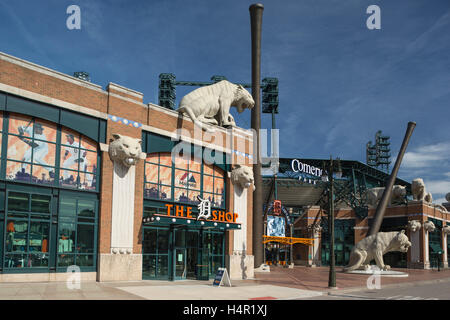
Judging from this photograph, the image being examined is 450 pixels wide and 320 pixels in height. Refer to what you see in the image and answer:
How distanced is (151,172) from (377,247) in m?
21.9

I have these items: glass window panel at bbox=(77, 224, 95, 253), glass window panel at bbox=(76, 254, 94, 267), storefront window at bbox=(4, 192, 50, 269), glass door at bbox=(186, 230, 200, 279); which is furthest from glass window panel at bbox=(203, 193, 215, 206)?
storefront window at bbox=(4, 192, 50, 269)

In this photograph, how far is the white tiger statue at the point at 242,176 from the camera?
30.0 metres

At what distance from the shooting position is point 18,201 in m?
19.8

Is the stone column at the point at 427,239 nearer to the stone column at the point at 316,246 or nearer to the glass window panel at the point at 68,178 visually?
the stone column at the point at 316,246

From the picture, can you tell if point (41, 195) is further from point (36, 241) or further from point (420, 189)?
point (420, 189)

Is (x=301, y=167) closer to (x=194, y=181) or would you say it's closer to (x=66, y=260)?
(x=194, y=181)

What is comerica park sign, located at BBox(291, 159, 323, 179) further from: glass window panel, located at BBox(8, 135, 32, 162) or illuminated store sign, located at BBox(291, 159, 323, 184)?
glass window panel, located at BBox(8, 135, 32, 162)

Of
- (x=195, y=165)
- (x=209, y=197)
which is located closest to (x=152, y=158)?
(x=195, y=165)

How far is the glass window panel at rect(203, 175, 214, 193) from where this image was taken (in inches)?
1130

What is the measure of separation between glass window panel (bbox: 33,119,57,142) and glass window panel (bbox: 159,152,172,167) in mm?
6661

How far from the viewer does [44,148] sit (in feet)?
68.7

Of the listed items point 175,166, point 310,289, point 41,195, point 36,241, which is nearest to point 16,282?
point 36,241

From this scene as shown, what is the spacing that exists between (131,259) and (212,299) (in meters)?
7.34

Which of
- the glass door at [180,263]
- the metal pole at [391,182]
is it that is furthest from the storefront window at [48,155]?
the metal pole at [391,182]
